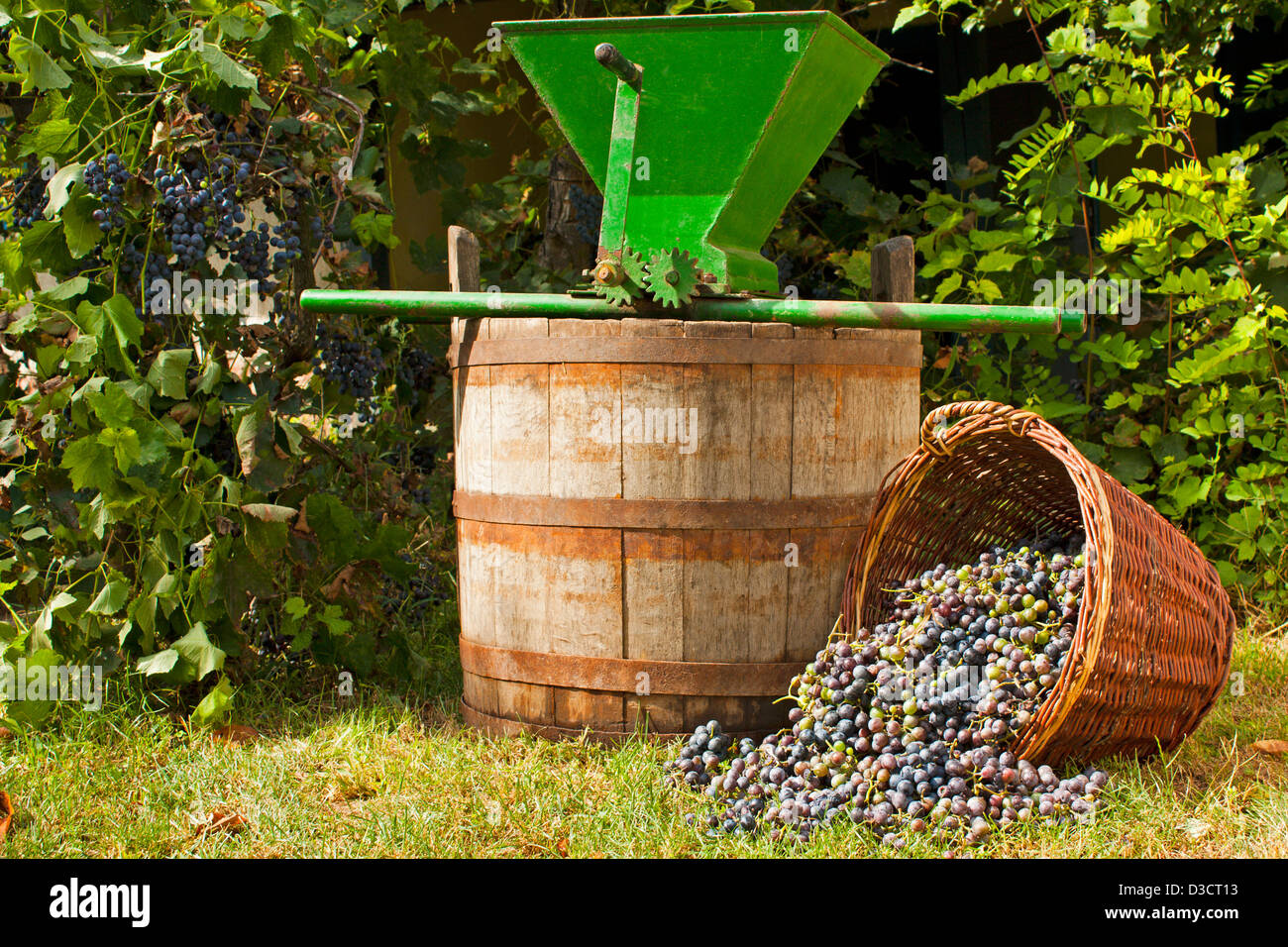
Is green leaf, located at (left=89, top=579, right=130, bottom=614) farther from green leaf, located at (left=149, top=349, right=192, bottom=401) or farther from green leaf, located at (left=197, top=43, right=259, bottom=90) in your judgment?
green leaf, located at (left=197, top=43, right=259, bottom=90)

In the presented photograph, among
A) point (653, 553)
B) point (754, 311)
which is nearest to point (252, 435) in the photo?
point (653, 553)

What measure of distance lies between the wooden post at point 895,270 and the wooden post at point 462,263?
1.02 m

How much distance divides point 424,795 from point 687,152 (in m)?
1.53

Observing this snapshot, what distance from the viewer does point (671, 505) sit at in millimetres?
2545

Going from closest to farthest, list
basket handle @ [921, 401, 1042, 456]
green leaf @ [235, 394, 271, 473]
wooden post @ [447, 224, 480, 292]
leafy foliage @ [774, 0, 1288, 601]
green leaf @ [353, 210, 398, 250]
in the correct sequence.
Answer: basket handle @ [921, 401, 1042, 456] → green leaf @ [235, 394, 271, 473] → wooden post @ [447, 224, 480, 292] → green leaf @ [353, 210, 398, 250] → leafy foliage @ [774, 0, 1288, 601]

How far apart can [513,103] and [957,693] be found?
122 inches

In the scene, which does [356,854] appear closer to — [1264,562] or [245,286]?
[245,286]

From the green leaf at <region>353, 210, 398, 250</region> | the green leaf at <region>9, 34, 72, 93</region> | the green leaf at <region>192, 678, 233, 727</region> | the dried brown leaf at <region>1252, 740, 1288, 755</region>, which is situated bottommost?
the dried brown leaf at <region>1252, 740, 1288, 755</region>

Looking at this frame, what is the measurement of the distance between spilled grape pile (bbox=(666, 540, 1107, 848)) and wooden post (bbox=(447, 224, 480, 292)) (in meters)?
1.26

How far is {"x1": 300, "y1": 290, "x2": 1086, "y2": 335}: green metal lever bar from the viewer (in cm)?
249

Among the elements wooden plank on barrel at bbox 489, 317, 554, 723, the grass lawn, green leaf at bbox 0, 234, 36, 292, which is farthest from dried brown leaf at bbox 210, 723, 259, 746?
green leaf at bbox 0, 234, 36, 292

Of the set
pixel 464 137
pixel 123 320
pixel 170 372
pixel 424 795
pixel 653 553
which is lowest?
pixel 424 795

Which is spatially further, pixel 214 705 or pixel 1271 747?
pixel 214 705

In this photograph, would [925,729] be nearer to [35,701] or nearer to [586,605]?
[586,605]
